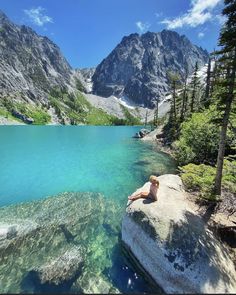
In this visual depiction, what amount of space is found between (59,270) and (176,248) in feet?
21.7

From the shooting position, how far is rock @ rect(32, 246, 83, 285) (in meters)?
12.4

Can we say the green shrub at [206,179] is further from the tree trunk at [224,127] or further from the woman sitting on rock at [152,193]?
the woman sitting on rock at [152,193]

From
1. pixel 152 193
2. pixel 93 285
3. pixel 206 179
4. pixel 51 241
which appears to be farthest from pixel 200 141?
pixel 93 285

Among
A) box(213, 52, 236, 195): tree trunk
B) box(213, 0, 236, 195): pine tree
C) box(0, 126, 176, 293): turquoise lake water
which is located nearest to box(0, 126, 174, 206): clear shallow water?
box(0, 126, 176, 293): turquoise lake water

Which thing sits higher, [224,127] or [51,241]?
[224,127]

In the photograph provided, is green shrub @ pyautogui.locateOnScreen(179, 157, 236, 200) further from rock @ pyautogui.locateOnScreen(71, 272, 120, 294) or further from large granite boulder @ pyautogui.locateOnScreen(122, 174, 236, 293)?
rock @ pyautogui.locateOnScreen(71, 272, 120, 294)

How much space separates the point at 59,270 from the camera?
42.1 ft

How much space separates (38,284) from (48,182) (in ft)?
64.9

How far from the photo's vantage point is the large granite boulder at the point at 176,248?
1098cm

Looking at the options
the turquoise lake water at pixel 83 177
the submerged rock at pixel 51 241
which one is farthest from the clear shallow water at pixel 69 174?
the submerged rock at pixel 51 241

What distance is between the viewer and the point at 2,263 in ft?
45.2

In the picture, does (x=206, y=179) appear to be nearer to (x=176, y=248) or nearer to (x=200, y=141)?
(x=176, y=248)

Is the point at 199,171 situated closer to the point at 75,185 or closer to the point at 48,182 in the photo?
the point at 75,185

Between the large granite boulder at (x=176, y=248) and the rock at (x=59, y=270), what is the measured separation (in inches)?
139
